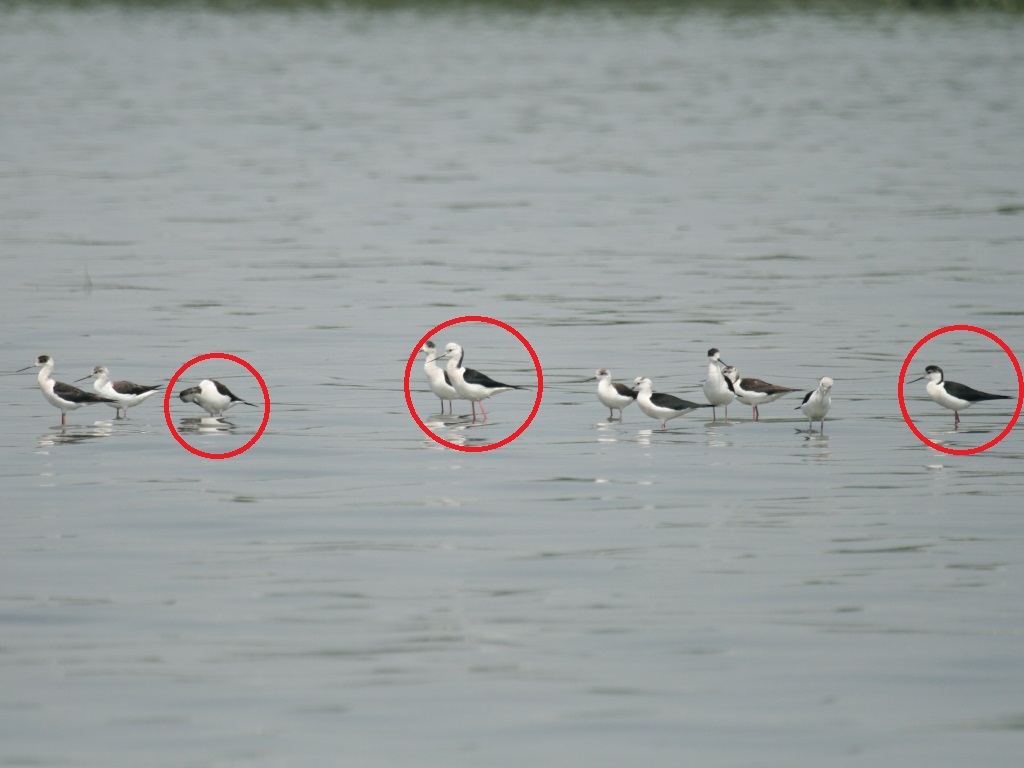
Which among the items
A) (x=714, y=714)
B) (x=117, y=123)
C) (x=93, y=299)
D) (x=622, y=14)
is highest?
(x=622, y=14)

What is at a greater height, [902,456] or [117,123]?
[117,123]

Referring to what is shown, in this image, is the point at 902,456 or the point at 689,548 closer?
the point at 689,548

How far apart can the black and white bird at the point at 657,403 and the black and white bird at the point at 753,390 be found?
2.11 feet

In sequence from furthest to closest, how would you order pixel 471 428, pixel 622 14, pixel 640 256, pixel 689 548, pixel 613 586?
pixel 622 14 < pixel 640 256 < pixel 471 428 < pixel 689 548 < pixel 613 586

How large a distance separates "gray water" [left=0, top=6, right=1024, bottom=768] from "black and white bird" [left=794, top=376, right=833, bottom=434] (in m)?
0.23

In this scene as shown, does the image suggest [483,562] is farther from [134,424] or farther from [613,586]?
[134,424]

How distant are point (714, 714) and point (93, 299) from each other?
63.4 feet

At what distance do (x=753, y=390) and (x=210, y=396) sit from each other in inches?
219

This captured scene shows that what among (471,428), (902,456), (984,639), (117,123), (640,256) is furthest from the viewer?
(117,123)

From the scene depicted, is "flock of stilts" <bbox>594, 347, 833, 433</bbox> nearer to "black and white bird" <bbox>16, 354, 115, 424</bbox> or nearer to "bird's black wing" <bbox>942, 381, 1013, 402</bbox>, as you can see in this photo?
"bird's black wing" <bbox>942, 381, 1013, 402</bbox>

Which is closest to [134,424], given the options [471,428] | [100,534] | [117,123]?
[471,428]

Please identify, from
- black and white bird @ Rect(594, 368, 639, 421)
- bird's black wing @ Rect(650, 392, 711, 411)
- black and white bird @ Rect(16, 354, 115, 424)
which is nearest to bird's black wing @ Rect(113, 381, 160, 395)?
black and white bird @ Rect(16, 354, 115, 424)

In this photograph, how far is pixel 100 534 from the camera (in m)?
14.7

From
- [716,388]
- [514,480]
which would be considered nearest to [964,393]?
[716,388]
